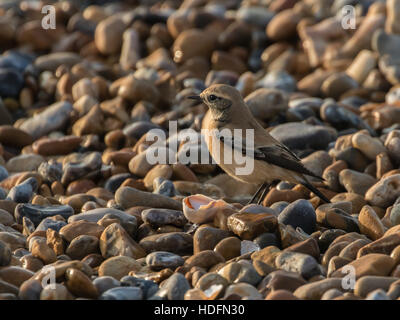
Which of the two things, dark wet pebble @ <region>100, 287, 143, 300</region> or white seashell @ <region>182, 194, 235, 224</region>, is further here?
white seashell @ <region>182, 194, 235, 224</region>

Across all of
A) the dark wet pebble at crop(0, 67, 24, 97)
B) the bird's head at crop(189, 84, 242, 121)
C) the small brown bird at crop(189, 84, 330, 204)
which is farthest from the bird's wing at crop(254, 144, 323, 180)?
the dark wet pebble at crop(0, 67, 24, 97)

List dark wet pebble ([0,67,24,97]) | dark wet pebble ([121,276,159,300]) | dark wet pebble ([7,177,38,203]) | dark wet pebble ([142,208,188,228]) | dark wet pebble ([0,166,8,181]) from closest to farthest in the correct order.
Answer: dark wet pebble ([121,276,159,300])
dark wet pebble ([142,208,188,228])
dark wet pebble ([7,177,38,203])
dark wet pebble ([0,166,8,181])
dark wet pebble ([0,67,24,97])

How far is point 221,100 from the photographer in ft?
23.9

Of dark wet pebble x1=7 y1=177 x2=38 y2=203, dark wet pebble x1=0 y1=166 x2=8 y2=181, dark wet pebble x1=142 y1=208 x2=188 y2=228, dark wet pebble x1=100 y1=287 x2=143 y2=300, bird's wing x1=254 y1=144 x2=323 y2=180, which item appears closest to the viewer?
dark wet pebble x1=100 y1=287 x2=143 y2=300

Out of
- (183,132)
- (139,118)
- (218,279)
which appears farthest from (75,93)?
(218,279)

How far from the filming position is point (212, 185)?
7.71 metres

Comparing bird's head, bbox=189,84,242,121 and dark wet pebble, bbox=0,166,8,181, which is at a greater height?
bird's head, bbox=189,84,242,121

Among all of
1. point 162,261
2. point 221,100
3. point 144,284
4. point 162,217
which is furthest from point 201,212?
point 221,100

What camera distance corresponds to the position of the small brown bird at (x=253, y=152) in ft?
22.7

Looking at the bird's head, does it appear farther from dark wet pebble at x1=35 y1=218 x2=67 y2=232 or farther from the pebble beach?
dark wet pebble at x1=35 y1=218 x2=67 y2=232

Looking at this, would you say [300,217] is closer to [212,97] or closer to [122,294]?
[212,97]

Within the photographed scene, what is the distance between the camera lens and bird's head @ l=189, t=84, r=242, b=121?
7250mm

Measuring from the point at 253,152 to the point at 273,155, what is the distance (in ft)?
0.59

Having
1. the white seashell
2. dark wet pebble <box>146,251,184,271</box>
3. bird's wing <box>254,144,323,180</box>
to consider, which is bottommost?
dark wet pebble <box>146,251,184,271</box>
